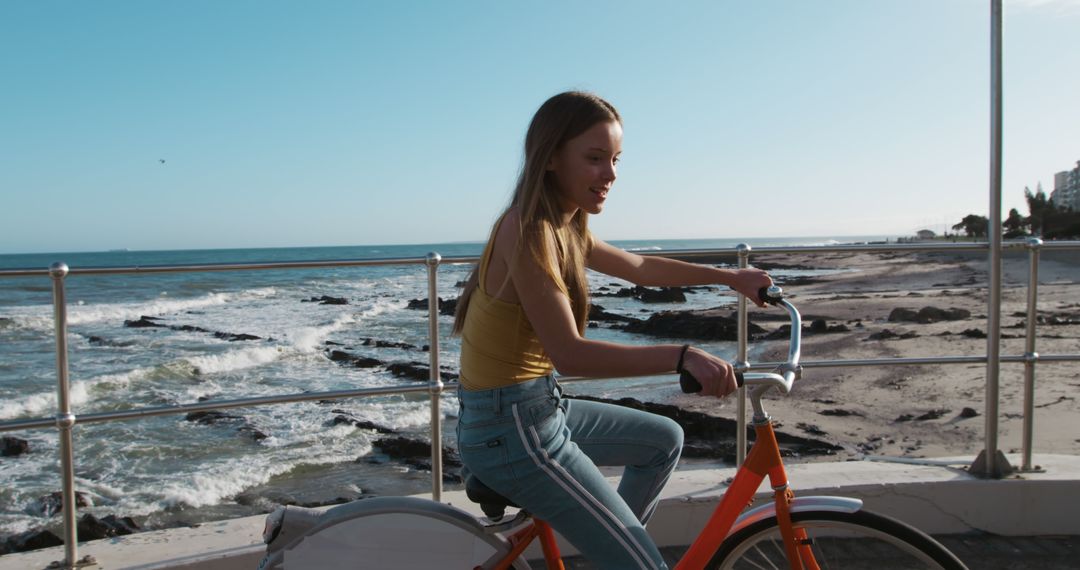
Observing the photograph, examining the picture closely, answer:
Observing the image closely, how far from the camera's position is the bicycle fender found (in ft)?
5.30

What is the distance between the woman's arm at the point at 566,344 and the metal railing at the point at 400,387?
1.34 metres

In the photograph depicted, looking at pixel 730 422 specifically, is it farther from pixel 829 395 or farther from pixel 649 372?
pixel 649 372

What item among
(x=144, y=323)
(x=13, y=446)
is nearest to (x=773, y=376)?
(x=13, y=446)

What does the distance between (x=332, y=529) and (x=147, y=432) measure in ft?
25.5

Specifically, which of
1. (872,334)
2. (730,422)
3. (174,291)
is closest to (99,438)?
(730,422)

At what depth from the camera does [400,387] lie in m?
2.99

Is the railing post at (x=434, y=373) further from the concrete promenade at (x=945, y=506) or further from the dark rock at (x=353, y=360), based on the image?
Answer: the dark rock at (x=353, y=360)

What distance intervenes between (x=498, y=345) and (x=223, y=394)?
10516mm

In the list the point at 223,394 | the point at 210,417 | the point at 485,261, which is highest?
the point at 485,261

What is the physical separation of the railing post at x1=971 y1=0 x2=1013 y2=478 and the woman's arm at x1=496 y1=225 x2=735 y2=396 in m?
2.36

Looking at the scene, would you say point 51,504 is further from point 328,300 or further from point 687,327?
point 328,300

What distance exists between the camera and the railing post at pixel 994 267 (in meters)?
3.22

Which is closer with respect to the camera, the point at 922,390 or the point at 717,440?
the point at 717,440

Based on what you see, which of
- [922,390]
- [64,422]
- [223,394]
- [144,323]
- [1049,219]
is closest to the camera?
[64,422]
